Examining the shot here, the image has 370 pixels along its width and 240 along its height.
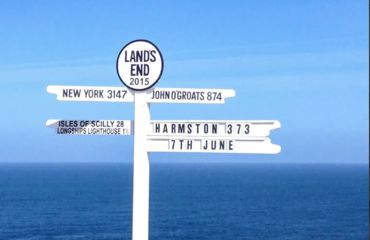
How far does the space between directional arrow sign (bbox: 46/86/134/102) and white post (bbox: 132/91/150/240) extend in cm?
17

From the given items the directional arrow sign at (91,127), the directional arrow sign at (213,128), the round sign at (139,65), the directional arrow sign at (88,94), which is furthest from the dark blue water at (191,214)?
the round sign at (139,65)

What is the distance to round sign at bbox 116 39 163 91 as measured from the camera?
7.53m

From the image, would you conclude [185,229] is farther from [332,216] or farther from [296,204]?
[296,204]

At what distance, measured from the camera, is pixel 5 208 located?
386 ft

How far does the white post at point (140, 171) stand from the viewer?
25.5 feet

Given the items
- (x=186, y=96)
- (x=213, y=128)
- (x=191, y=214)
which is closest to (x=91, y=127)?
(x=186, y=96)

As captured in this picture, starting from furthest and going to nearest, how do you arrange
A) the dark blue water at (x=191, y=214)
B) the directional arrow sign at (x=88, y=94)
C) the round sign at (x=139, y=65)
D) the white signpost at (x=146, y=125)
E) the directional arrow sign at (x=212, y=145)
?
the dark blue water at (x=191, y=214) < the directional arrow sign at (x=88, y=94) < the round sign at (x=139, y=65) < the white signpost at (x=146, y=125) < the directional arrow sign at (x=212, y=145)

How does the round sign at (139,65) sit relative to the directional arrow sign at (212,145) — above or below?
above

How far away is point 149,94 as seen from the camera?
7730 mm

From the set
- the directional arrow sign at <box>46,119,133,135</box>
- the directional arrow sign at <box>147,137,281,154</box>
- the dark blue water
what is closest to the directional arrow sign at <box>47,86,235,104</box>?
the directional arrow sign at <box>46,119,133,135</box>

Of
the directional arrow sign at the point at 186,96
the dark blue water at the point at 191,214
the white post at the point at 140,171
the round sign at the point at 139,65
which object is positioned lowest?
the white post at the point at 140,171

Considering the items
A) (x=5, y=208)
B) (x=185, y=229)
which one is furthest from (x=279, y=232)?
(x=5, y=208)

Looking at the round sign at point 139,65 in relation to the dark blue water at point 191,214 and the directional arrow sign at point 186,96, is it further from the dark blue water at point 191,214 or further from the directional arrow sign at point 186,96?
the dark blue water at point 191,214

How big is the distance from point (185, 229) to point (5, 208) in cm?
4206
